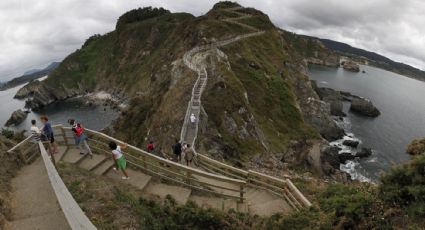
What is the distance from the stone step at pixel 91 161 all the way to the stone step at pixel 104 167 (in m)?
0.16

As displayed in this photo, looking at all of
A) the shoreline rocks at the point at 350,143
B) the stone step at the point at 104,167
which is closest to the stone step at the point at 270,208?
the stone step at the point at 104,167

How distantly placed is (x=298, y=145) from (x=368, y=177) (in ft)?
51.9

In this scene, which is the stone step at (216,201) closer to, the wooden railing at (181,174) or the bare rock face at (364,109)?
the wooden railing at (181,174)

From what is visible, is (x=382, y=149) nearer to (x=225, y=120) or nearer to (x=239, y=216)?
(x=225, y=120)

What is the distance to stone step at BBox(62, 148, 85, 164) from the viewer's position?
14405 millimetres

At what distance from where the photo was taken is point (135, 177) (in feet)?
44.1

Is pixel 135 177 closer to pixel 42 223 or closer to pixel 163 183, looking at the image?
pixel 163 183

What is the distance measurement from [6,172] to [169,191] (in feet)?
20.6

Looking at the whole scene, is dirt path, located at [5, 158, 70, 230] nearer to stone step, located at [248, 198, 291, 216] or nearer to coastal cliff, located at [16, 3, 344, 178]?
stone step, located at [248, 198, 291, 216]

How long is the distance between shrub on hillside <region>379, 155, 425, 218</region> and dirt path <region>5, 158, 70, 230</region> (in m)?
9.12

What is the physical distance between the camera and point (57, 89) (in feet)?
450

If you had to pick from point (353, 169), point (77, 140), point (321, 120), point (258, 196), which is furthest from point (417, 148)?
point (321, 120)

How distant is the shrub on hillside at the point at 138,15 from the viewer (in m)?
163

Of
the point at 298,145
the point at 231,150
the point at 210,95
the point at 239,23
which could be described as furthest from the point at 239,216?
the point at 239,23
